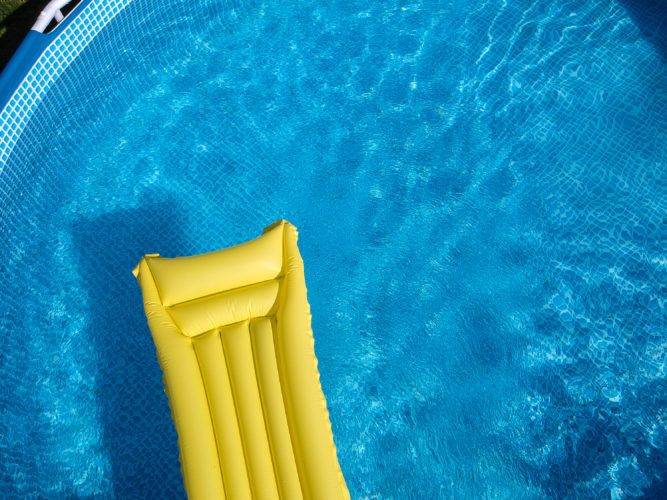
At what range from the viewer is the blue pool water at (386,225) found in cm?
285

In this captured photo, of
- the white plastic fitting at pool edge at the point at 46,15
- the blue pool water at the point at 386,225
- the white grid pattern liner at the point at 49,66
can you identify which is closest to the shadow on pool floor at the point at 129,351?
the blue pool water at the point at 386,225

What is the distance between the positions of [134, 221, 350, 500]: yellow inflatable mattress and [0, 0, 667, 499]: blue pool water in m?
0.68

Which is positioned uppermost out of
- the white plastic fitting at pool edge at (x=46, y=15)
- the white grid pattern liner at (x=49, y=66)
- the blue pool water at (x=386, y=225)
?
the white plastic fitting at pool edge at (x=46, y=15)

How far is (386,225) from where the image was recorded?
129 inches

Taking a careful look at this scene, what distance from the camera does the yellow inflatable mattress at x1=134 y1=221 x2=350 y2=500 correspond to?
2215 millimetres

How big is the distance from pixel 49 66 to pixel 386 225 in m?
2.25

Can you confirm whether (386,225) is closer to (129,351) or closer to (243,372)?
(243,372)

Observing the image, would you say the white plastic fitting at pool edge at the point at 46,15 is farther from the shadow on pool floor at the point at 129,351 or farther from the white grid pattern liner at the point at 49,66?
the shadow on pool floor at the point at 129,351

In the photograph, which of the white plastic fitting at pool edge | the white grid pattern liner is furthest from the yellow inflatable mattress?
the white plastic fitting at pool edge

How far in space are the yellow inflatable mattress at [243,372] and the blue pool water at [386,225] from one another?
0.68 meters

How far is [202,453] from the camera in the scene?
2.21 m

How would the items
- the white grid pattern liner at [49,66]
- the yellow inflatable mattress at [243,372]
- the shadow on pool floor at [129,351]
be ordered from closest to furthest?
the yellow inflatable mattress at [243,372] → the shadow on pool floor at [129,351] → the white grid pattern liner at [49,66]

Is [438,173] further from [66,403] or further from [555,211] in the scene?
[66,403]

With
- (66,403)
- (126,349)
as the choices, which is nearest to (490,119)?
(126,349)
